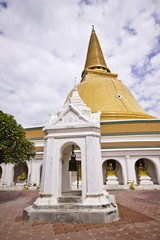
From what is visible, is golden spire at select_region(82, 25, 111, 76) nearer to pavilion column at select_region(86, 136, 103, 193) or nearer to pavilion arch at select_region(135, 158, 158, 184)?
pavilion arch at select_region(135, 158, 158, 184)

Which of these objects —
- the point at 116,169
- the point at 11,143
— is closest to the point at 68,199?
the point at 11,143

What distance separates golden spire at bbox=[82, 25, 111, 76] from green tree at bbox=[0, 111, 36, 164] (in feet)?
68.9

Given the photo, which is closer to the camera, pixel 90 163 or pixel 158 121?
pixel 90 163

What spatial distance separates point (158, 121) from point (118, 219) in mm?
12122

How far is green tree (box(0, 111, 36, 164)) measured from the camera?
6871 millimetres

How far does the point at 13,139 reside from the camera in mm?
7293

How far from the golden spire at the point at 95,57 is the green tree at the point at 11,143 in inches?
826

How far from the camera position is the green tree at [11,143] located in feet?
22.5

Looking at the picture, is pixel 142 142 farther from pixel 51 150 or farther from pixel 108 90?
pixel 51 150

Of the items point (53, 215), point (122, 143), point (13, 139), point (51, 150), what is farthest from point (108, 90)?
point (53, 215)

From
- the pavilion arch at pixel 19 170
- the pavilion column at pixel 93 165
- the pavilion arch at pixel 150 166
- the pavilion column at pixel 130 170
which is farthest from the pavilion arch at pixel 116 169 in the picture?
the pavilion column at pixel 93 165

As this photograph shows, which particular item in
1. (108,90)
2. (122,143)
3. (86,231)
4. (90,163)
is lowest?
(86,231)

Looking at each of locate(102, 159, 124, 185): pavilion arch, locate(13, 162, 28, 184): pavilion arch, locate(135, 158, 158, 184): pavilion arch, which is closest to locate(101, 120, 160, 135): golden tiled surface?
locate(135, 158, 158, 184): pavilion arch

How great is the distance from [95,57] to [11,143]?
24.4 meters
